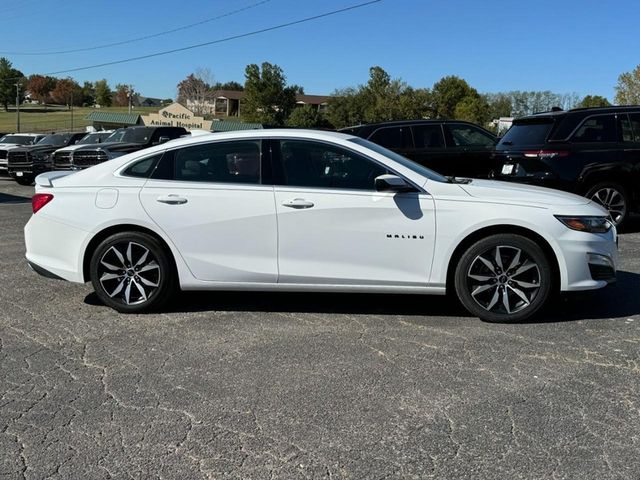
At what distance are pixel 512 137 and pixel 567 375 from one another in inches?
249

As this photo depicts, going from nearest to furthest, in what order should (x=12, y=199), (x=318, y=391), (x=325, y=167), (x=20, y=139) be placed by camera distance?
(x=318, y=391) → (x=325, y=167) → (x=12, y=199) → (x=20, y=139)

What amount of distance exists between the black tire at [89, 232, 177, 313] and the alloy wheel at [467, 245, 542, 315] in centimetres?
256

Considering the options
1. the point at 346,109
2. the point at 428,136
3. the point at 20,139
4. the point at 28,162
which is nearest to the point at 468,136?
the point at 428,136

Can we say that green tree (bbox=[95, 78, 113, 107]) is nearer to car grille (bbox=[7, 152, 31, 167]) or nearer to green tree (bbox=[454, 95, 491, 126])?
green tree (bbox=[454, 95, 491, 126])

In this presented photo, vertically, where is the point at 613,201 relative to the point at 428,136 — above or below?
below

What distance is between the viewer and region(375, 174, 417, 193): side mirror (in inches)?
191

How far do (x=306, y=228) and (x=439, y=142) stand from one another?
729cm

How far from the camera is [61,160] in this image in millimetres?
17828

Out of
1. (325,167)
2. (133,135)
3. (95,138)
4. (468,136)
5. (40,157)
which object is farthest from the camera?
(95,138)

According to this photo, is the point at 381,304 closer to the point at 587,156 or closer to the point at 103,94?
the point at 587,156

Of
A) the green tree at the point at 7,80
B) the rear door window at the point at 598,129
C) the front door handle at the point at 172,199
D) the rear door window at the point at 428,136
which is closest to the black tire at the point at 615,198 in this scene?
the rear door window at the point at 598,129

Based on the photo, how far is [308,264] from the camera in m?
5.04

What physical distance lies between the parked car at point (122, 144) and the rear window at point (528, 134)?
922cm

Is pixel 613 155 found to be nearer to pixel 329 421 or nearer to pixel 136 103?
pixel 329 421
